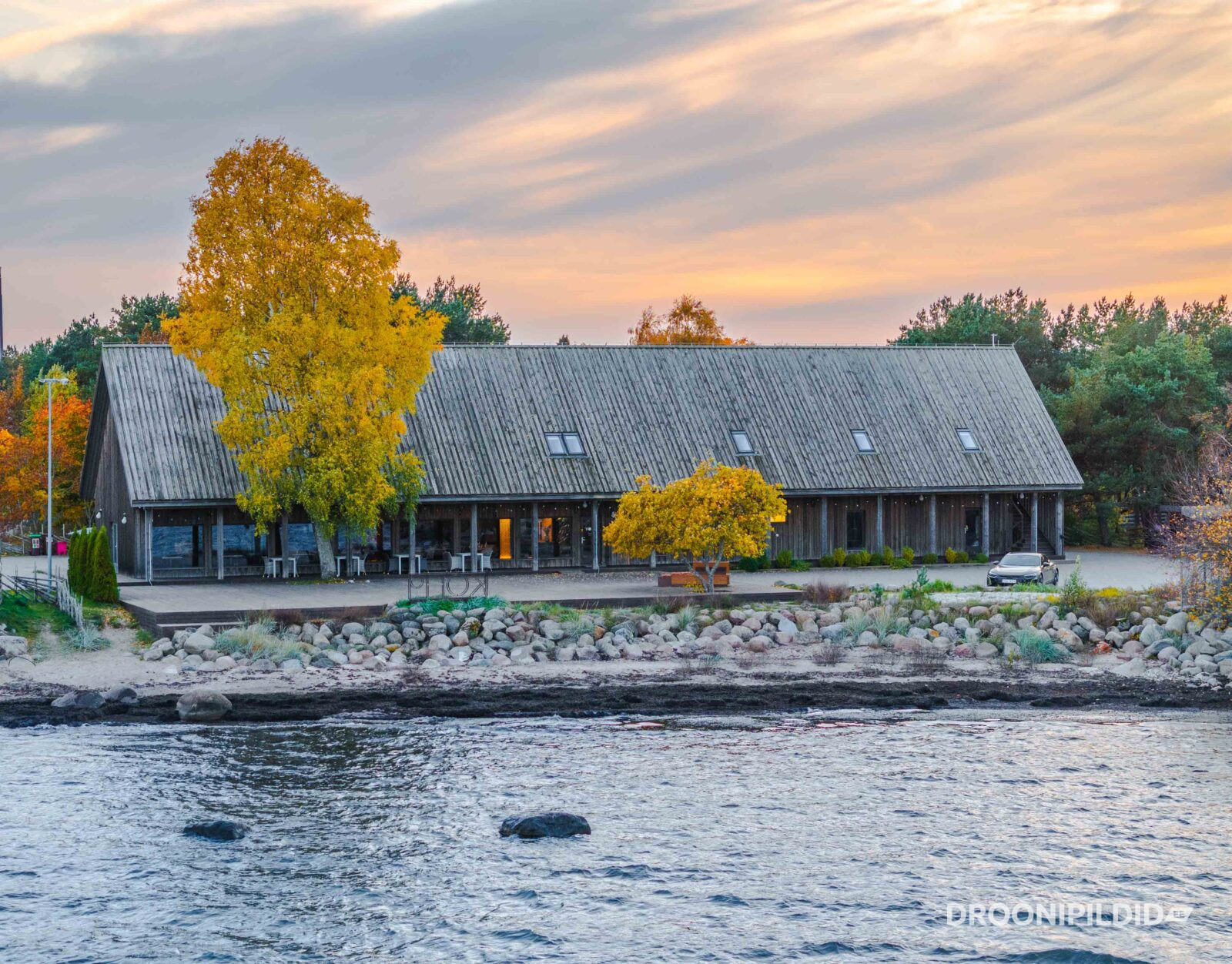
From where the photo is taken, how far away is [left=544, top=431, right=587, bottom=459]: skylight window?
45.1 metres

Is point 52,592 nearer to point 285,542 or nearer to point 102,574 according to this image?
point 102,574

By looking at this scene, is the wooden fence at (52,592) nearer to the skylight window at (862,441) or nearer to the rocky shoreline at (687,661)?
the rocky shoreline at (687,661)

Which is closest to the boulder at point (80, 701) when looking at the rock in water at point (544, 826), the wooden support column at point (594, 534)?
the rock in water at point (544, 826)

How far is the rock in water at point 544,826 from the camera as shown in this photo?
17688mm

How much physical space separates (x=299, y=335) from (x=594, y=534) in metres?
11.4

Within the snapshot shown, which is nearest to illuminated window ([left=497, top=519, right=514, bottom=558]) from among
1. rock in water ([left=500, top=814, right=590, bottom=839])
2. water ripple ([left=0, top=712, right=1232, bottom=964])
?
water ripple ([left=0, top=712, right=1232, bottom=964])

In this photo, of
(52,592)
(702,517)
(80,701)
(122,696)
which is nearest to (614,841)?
(122,696)

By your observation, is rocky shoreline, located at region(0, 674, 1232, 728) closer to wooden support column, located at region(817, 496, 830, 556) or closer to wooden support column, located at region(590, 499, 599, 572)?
wooden support column, located at region(590, 499, 599, 572)

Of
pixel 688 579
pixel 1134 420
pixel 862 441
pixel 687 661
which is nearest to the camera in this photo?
pixel 687 661

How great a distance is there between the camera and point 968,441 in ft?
163

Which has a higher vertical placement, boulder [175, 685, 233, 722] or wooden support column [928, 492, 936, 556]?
wooden support column [928, 492, 936, 556]

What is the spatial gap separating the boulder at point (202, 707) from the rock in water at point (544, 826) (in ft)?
27.6

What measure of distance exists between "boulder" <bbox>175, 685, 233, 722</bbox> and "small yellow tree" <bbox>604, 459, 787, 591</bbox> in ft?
45.0

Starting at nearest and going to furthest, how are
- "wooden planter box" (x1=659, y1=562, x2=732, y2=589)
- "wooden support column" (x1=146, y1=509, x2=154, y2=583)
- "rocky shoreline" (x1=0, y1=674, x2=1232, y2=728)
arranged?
1. "rocky shoreline" (x1=0, y1=674, x2=1232, y2=728)
2. "wooden planter box" (x1=659, y1=562, x2=732, y2=589)
3. "wooden support column" (x1=146, y1=509, x2=154, y2=583)
